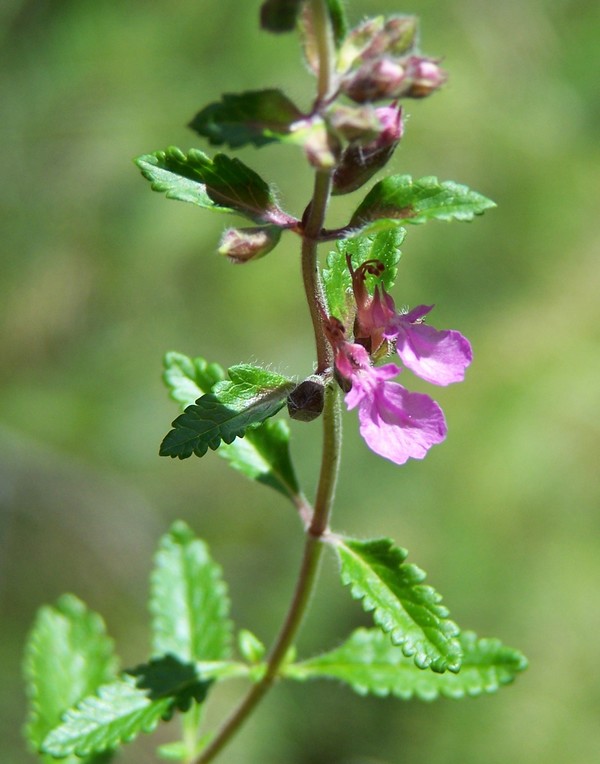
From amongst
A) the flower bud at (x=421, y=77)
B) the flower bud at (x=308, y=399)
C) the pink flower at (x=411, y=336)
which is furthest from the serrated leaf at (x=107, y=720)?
the flower bud at (x=421, y=77)

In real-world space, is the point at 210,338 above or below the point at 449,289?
below

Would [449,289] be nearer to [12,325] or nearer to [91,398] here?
[91,398]

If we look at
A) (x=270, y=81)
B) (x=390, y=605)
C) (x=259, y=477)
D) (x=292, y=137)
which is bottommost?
(x=390, y=605)

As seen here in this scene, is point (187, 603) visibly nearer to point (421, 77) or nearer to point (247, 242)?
point (247, 242)

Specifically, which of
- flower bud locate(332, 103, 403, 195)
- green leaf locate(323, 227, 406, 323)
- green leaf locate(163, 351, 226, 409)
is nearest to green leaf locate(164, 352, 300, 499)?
green leaf locate(163, 351, 226, 409)

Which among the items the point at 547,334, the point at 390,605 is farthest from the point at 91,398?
the point at 390,605

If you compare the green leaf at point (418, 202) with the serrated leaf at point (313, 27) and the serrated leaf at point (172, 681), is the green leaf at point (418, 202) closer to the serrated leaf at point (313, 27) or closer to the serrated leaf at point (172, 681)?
the serrated leaf at point (313, 27)
